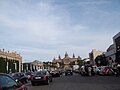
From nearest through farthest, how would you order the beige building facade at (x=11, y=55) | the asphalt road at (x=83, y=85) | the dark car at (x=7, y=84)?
the dark car at (x=7, y=84), the asphalt road at (x=83, y=85), the beige building facade at (x=11, y=55)

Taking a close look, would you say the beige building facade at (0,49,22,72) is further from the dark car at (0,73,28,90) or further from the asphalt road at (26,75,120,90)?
the dark car at (0,73,28,90)

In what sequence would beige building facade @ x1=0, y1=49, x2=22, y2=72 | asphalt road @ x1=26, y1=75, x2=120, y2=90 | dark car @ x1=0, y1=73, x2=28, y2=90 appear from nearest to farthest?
dark car @ x1=0, y1=73, x2=28, y2=90 → asphalt road @ x1=26, y1=75, x2=120, y2=90 → beige building facade @ x1=0, y1=49, x2=22, y2=72

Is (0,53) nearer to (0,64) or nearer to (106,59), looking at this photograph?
(0,64)

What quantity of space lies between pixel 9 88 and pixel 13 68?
73.4 m

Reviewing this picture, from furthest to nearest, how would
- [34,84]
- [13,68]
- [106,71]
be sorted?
1. [13,68]
2. [106,71]
3. [34,84]

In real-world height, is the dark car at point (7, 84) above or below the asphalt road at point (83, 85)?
above

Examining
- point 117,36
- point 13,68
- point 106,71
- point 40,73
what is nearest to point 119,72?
point 106,71

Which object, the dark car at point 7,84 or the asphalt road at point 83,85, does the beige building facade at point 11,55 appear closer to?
the asphalt road at point 83,85

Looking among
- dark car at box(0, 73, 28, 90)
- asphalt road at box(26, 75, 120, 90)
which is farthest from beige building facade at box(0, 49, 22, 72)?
dark car at box(0, 73, 28, 90)

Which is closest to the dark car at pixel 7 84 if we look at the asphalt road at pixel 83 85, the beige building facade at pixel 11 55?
the asphalt road at pixel 83 85

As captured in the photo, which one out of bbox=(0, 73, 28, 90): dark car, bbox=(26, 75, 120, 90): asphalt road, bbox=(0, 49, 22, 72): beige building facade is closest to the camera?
bbox=(0, 73, 28, 90): dark car

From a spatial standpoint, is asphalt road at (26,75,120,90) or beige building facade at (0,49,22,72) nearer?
asphalt road at (26,75,120,90)

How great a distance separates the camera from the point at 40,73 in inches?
1067

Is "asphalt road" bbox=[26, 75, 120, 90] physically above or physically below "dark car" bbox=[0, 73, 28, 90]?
below
